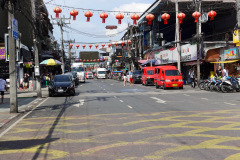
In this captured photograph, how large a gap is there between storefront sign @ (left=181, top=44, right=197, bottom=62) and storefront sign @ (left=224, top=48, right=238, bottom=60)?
19.1ft

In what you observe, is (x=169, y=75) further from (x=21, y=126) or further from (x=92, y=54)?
(x=92, y=54)

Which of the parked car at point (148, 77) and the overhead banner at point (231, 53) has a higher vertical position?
the overhead banner at point (231, 53)

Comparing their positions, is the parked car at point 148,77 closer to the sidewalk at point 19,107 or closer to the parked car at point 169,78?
the parked car at point 169,78

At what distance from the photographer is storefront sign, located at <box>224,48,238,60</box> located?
26078 millimetres

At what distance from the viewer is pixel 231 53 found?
87.8ft

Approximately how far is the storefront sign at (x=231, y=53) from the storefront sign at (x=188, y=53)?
5813 millimetres

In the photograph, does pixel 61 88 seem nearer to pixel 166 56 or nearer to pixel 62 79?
pixel 62 79

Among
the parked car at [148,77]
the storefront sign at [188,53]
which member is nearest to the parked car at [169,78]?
the parked car at [148,77]

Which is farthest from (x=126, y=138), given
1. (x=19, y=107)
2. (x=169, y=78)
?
(x=169, y=78)

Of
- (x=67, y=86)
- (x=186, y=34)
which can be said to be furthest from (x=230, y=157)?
(x=186, y=34)

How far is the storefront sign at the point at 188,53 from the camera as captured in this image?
33688mm

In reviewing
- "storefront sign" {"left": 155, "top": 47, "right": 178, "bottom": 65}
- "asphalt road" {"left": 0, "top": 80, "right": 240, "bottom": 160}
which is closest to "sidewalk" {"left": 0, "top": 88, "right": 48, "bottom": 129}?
"asphalt road" {"left": 0, "top": 80, "right": 240, "bottom": 160}

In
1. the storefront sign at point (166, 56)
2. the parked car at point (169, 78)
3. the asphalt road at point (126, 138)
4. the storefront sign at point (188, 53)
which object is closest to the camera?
the asphalt road at point (126, 138)

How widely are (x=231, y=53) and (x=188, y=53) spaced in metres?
9.09
